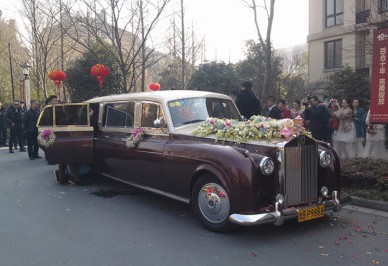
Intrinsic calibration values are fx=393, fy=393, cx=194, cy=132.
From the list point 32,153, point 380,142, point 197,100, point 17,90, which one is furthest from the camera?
point 17,90

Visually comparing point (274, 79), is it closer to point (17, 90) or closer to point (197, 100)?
point (197, 100)

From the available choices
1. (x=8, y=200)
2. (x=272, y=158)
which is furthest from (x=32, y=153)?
(x=272, y=158)

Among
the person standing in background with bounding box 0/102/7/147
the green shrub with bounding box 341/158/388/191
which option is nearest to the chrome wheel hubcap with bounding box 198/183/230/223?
the green shrub with bounding box 341/158/388/191

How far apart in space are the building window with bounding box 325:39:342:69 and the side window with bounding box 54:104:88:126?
19537 mm

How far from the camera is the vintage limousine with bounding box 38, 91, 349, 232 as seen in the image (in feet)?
15.6

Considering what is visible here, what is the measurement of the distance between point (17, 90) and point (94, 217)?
110ft

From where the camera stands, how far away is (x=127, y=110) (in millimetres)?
7242

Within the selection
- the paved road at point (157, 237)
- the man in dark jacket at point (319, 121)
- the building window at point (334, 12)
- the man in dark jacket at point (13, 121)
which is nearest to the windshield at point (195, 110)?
the paved road at point (157, 237)

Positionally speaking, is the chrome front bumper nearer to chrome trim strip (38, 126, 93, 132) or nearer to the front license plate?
the front license plate

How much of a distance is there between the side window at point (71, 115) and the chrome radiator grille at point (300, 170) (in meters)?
4.62

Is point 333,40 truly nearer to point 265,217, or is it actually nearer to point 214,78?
point 214,78

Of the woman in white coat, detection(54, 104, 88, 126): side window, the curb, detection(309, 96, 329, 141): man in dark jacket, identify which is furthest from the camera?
detection(309, 96, 329, 141): man in dark jacket

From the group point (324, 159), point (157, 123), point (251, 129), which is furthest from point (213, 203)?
point (157, 123)

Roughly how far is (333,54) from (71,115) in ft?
65.5
